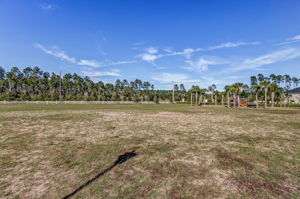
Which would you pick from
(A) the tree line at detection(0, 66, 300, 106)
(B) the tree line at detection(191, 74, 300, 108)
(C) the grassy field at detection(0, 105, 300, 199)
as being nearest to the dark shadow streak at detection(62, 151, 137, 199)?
(C) the grassy field at detection(0, 105, 300, 199)

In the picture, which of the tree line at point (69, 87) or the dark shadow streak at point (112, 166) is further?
the tree line at point (69, 87)

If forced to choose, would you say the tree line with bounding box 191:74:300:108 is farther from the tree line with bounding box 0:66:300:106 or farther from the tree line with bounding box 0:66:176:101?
the tree line with bounding box 0:66:176:101

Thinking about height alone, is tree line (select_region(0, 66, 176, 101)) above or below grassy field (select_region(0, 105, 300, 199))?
above

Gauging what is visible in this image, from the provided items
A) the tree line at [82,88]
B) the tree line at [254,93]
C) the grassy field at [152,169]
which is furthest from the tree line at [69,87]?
the grassy field at [152,169]

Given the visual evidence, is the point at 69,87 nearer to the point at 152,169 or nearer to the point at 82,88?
the point at 82,88

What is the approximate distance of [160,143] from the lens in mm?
6484

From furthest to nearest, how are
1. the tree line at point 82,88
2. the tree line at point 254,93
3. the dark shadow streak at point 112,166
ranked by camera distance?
the tree line at point 82,88 → the tree line at point 254,93 → the dark shadow streak at point 112,166

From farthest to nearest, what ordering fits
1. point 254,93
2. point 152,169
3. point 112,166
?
point 254,93
point 112,166
point 152,169

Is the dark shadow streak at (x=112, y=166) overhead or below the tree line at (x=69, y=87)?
below

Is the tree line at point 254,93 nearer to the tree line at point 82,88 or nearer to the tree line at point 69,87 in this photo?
the tree line at point 82,88

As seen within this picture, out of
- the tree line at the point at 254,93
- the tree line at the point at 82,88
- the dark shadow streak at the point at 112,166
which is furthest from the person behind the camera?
the tree line at the point at 82,88

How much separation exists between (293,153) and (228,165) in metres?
3.17

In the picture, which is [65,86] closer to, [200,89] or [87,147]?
[200,89]

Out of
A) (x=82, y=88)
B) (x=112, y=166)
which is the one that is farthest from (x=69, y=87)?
(x=112, y=166)
